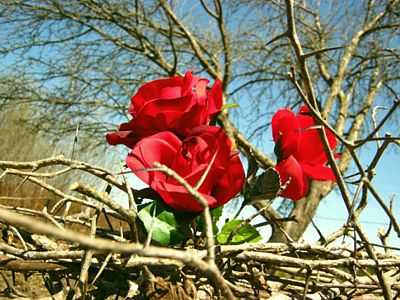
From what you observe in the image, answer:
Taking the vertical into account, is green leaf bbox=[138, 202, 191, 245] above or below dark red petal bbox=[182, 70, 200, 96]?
below

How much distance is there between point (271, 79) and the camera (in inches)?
187

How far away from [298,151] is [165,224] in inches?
5.1

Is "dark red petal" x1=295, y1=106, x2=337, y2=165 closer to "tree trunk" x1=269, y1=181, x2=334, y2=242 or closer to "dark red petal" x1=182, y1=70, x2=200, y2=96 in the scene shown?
"dark red petal" x1=182, y1=70, x2=200, y2=96

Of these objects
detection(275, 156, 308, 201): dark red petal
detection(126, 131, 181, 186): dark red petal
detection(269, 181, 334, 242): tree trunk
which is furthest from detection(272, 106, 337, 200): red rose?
detection(269, 181, 334, 242): tree trunk

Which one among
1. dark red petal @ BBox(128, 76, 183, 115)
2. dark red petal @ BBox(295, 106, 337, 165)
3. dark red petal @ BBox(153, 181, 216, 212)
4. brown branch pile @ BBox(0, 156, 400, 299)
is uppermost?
dark red petal @ BBox(128, 76, 183, 115)

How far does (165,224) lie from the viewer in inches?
14.1

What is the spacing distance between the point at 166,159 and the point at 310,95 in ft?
0.38

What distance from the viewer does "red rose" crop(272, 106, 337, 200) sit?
0.38m

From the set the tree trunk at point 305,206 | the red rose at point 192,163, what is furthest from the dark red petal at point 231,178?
the tree trunk at point 305,206

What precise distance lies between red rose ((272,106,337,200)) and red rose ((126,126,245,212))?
2.3 inches

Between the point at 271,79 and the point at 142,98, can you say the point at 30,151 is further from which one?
the point at 142,98

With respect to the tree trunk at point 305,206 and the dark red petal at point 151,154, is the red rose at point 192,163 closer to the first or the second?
the dark red petal at point 151,154

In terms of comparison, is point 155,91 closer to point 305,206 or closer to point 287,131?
point 287,131

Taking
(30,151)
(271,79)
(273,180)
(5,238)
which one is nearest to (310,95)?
(273,180)
